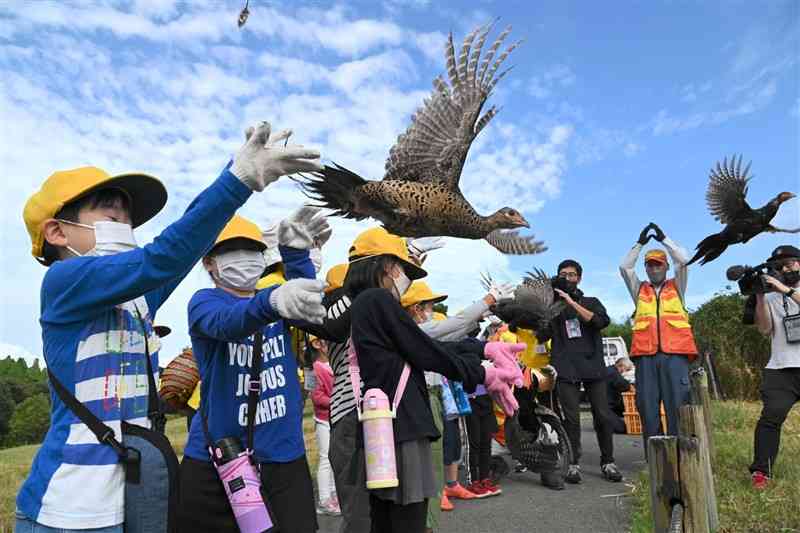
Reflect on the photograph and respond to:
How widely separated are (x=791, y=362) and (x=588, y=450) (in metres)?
3.97

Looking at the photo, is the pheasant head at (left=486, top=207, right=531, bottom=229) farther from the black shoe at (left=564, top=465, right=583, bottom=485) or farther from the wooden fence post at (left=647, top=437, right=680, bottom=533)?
the wooden fence post at (left=647, top=437, right=680, bottom=533)

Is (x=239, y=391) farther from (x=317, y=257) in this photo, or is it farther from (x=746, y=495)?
(x=746, y=495)

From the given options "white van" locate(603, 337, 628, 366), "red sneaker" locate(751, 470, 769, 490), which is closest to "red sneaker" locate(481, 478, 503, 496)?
"red sneaker" locate(751, 470, 769, 490)

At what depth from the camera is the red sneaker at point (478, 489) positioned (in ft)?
19.2

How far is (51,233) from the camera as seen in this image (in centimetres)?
192

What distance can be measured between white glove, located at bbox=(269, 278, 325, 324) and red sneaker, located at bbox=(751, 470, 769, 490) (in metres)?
4.85

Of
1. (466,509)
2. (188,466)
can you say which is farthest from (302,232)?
(466,509)

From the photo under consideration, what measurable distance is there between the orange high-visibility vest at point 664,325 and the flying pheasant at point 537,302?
80 cm

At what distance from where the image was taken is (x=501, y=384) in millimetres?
2863

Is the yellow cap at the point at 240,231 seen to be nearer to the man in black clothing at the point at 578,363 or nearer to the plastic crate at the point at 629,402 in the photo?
the man in black clothing at the point at 578,363

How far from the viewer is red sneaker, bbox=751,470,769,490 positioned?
17.2ft

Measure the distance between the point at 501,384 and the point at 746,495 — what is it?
3.28m

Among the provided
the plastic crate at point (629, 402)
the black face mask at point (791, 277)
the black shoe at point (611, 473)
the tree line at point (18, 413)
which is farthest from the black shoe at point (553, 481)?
the tree line at point (18, 413)

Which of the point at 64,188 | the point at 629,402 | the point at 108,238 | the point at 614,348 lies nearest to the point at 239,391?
the point at 108,238
